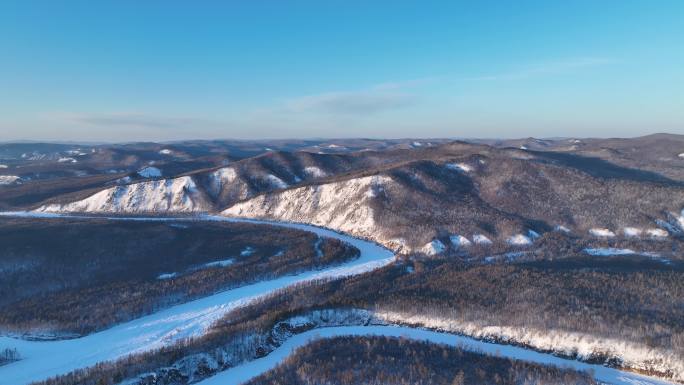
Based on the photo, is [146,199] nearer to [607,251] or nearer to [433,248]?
[433,248]

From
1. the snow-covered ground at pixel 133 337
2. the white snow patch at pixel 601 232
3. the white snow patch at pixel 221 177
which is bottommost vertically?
the snow-covered ground at pixel 133 337

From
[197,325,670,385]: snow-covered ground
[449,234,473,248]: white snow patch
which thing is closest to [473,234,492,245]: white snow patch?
[449,234,473,248]: white snow patch

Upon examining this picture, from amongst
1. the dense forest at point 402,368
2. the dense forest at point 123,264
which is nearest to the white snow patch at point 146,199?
the dense forest at point 123,264

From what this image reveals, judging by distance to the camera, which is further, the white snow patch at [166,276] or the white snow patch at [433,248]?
the white snow patch at [433,248]

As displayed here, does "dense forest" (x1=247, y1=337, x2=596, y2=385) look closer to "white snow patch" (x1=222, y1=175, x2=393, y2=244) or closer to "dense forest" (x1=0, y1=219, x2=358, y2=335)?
"dense forest" (x1=0, y1=219, x2=358, y2=335)

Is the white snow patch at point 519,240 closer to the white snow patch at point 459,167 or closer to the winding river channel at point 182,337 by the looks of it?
the white snow patch at point 459,167

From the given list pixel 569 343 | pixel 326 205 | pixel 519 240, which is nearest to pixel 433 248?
pixel 519 240
